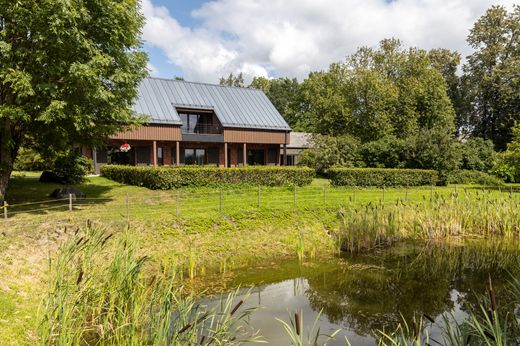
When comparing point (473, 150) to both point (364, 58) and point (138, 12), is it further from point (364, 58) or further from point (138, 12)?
point (138, 12)

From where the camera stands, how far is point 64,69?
11164 millimetres

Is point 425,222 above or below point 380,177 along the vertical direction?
below

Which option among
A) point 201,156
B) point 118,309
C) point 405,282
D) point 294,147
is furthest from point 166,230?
point 294,147

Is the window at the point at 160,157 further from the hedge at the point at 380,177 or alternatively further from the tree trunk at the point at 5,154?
the tree trunk at the point at 5,154

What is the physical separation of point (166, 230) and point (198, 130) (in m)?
19.7

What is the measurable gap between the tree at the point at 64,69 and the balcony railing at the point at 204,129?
16.0 m

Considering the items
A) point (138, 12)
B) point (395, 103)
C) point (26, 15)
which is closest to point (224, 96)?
point (395, 103)

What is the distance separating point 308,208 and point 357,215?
3106 millimetres

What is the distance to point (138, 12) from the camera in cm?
1352

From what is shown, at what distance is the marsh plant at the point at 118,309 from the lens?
4.07 m

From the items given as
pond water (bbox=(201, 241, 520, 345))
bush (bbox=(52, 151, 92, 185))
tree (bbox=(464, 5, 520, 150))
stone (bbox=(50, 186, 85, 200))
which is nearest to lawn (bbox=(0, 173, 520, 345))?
stone (bbox=(50, 186, 85, 200))

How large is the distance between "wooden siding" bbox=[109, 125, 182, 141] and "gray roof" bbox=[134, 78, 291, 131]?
0.48 meters

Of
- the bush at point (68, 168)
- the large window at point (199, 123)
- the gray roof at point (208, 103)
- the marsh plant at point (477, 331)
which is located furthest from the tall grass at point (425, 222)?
the large window at point (199, 123)

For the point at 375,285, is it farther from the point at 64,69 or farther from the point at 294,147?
the point at 294,147
